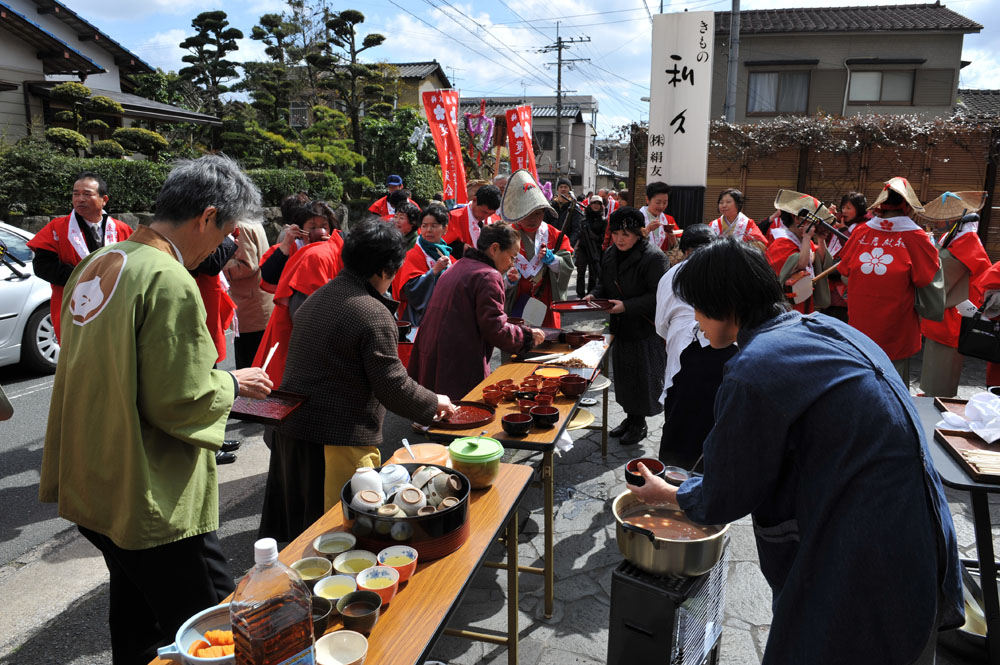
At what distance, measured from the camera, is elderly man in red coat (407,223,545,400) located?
3.78 metres

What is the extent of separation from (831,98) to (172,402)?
2281 cm

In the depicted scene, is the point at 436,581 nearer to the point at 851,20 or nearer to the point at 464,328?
the point at 464,328

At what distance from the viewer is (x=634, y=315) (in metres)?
4.94

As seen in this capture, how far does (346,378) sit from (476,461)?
31.5 inches

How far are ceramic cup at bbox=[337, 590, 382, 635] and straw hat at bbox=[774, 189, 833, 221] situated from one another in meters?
6.01

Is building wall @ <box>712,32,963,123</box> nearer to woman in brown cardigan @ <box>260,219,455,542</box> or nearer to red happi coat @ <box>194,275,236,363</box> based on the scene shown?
red happi coat @ <box>194,275,236,363</box>

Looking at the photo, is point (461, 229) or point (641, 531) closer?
point (641, 531)

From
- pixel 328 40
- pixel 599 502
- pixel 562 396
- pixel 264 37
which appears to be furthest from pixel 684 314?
pixel 264 37

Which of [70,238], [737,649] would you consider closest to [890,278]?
[737,649]

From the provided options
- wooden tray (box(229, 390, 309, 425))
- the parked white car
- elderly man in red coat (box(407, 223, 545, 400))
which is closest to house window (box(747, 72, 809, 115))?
elderly man in red coat (box(407, 223, 545, 400))

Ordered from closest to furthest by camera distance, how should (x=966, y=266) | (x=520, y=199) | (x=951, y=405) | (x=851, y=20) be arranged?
(x=951, y=405)
(x=520, y=199)
(x=966, y=266)
(x=851, y=20)

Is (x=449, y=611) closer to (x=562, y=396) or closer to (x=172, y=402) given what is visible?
(x=172, y=402)

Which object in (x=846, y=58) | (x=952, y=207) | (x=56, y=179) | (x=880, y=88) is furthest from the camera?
(x=880, y=88)

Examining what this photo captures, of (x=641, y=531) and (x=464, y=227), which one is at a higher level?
(x=464, y=227)
